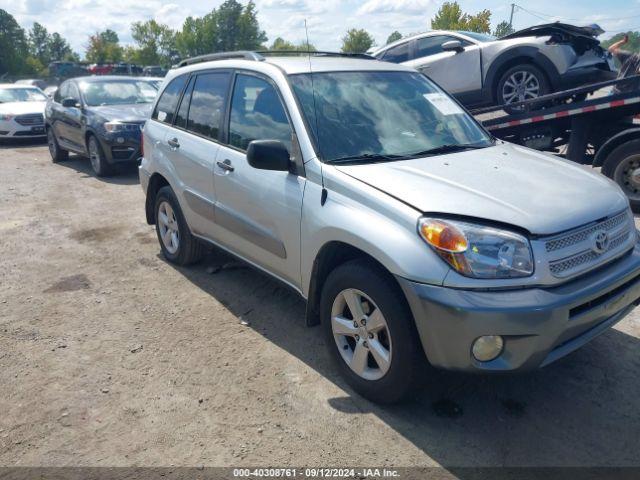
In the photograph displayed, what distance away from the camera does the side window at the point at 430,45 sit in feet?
27.2

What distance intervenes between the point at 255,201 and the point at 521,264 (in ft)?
5.95

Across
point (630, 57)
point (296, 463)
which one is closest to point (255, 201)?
point (296, 463)

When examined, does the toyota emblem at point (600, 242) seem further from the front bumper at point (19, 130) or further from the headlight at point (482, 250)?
the front bumper at point (19, 130)

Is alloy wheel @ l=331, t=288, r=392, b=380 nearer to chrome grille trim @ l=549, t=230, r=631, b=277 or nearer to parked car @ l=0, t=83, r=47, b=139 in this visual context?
chrome grille trim @ l=549, t=230, r=631, b=277

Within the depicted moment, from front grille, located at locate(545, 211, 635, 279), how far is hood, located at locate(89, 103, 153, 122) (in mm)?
8207

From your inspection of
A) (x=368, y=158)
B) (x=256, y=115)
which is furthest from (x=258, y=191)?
(x=368, y=158)

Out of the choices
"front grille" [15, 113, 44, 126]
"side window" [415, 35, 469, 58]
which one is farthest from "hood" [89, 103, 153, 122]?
"front grille" [15, 113, 44, 126]

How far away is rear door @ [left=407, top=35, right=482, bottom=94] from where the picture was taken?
776 cm

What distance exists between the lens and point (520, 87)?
24.4 feet

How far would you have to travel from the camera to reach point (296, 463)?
2.69 m

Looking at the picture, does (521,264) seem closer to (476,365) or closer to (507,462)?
(476,365)

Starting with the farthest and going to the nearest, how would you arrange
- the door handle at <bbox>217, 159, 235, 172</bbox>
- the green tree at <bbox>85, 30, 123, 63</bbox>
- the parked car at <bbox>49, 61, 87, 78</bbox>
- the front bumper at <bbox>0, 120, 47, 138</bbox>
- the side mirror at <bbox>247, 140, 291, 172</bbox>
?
the green tree at <bbox>85, 30, 123, 63</bbox> → the parked car at <bbox>49, 61, 87, 78</bbox> → the front bumper at <bbox>0, 120, 47, 138</bbox> → the door handle at <bbox>217, 159, 235, 172</bbox> → the side mirror at <bbox>247, 140, 291, 172</bbox>

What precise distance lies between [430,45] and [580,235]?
6331 millimetres

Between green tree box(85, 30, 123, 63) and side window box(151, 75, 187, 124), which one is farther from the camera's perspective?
green tree box(85, 30, 123, 63)
